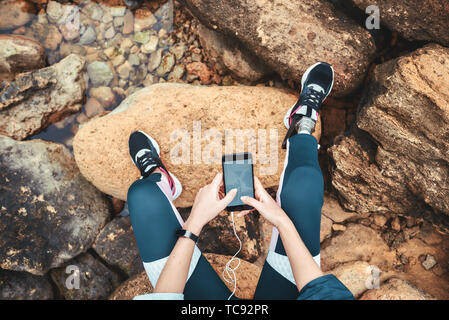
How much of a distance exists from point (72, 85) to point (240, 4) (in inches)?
91.5

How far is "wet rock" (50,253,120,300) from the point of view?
3.33 metres

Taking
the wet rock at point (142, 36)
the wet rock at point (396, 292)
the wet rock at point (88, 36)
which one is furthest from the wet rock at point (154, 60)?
the wet rock at point (396, 292)

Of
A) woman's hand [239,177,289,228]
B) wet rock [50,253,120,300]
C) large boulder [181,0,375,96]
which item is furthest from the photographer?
wet rock [50,253,120,300]

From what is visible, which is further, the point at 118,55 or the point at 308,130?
the point at 118,55

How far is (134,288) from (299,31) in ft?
10.5

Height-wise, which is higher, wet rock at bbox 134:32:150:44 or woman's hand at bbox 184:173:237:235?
wet rock at bbox 134:32:150:44

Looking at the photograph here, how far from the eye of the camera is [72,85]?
360 cm

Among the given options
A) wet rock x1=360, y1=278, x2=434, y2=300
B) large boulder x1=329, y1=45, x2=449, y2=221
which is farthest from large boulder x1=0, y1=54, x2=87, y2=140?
wet rock x1=360, y1=278, x2=434, y2=300

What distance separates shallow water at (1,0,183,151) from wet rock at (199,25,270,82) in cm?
46

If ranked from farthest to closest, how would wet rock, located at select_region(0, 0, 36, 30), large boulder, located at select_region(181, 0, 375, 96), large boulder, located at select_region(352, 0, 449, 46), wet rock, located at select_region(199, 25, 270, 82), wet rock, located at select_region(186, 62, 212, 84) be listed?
wet rock, located at select_region(186, 62, 212, 84) → wet rock, located at select_region(0, 0, 36, 30) → wet rock, located at select_region(199, 25, 270, 82) → large boulder, located at select_region(181, 0, 375, 96) → large boulder, located at select_region(352, 0, 449, 46)

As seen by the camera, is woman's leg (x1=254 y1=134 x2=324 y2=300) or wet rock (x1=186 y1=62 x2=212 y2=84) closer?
woman's leg (x1=254 y1=134 x2=324 y2=300)

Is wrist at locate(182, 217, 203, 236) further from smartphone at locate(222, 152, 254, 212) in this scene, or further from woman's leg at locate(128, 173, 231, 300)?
smartphone at locate(222, 152, 254, 212)
